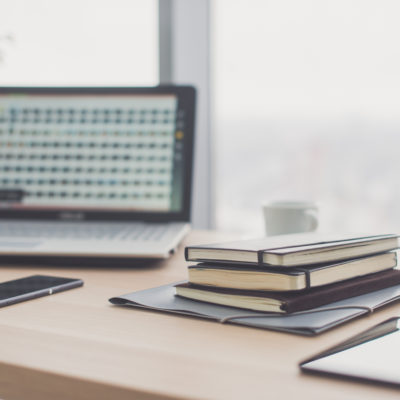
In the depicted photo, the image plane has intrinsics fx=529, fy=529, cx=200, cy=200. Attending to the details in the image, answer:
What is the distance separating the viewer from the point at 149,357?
396 mm

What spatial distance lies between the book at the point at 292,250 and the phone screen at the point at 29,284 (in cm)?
19

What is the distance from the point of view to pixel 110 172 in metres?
1.03

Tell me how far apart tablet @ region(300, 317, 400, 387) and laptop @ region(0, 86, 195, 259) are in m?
0.60

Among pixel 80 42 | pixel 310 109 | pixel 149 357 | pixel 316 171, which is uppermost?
pixel 80 42

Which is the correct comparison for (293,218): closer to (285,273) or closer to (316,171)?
(285,273)

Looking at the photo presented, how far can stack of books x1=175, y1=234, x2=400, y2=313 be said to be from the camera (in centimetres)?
48

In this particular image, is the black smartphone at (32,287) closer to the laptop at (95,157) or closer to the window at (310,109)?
the laptop at (95,157)

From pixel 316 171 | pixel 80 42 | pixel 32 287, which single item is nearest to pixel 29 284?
pixel 32 287

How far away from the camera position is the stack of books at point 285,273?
0.48 meters

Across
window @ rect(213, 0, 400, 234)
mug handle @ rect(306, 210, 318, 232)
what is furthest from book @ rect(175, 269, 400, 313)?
window @ rect(213, 0, 400, 234)

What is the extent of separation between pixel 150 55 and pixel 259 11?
0.35 meters

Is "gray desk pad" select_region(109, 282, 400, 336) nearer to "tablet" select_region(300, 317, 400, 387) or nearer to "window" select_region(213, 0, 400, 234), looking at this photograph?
"tablet" select_region(300, 317, 400, 387)

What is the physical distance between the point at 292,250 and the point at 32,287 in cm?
31

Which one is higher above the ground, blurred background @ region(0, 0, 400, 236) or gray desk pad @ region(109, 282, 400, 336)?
blurred background @ region(0, 0, 400, 236)
